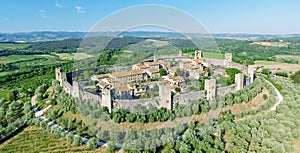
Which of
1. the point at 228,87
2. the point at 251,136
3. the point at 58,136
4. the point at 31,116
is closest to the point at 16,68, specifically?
the point at 31,116

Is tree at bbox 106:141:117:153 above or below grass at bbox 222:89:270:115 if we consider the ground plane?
below

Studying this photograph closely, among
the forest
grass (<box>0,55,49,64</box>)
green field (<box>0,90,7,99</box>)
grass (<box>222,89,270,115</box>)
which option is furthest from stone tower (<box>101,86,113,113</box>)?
grass (<box>0,55,49,64</box>)

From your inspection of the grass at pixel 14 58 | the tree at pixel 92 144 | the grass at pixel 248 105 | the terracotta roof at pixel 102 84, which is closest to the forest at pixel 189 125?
the tree at pixel 92 144

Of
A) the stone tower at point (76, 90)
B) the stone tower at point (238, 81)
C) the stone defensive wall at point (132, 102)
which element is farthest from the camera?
the stone tower at point (238, 81)

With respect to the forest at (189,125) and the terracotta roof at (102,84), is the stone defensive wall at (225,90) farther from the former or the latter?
the terracotta roof at (102,84)

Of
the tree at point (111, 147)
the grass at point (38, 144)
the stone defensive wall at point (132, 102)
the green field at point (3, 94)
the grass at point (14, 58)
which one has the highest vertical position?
the grass at point (14, 58)

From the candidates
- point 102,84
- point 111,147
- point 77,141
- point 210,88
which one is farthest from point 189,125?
point 102,84

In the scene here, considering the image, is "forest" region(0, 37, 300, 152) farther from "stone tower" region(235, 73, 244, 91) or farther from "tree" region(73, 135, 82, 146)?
"stone tower" region(235, 73, 244, 91)

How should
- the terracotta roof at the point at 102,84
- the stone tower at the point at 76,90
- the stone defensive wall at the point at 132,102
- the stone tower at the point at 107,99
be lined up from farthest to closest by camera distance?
the terracotta roof at the point at 102,84
the stone tower at the point at 76,90
the stone defensive wall at the point at 132,102
the stone tower at the point at 107,99
